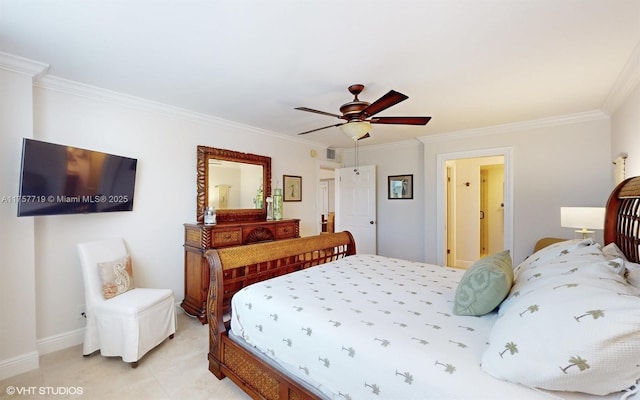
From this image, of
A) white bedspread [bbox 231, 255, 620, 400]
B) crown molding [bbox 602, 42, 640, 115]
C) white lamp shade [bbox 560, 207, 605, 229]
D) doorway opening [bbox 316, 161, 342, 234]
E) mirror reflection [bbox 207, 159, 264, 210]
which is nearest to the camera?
white bedspread [bbox 231, 255, 620, 400]

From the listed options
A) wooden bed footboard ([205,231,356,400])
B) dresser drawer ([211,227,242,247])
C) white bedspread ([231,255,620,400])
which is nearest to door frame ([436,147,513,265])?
wooden bed footboard ([205,231,356,400])

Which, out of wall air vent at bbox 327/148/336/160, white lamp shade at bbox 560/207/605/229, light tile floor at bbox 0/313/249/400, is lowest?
light tile floor at bbox 0/313/249/400

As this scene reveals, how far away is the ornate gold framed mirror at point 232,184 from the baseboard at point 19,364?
5.82 feet

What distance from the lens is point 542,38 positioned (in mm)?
1820

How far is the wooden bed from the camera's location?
159cm

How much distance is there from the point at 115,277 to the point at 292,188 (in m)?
2.77

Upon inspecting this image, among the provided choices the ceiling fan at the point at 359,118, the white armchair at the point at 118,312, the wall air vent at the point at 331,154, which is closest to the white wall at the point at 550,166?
the ceiling fan at the point at 359,118

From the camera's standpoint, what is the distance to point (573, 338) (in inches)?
34.5

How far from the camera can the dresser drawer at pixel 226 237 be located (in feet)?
10.0

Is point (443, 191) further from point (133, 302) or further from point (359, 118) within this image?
point (133, 302)

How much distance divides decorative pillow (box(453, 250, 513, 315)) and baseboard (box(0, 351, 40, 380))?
3208 millimetres

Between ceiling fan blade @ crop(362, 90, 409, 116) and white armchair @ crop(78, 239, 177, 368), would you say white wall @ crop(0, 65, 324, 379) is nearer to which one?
white armchair @ crop(78, 239, 177, 368)

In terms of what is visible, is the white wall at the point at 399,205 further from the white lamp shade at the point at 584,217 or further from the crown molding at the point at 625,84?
the crown molding at the point at 625,84

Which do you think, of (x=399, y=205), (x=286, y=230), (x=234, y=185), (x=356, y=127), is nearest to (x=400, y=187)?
(x=399, y=205)
